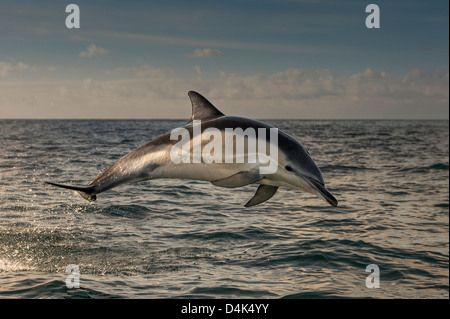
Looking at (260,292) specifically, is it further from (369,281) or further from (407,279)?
(407,279)

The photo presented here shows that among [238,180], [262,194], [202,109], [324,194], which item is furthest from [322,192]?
[202,109]

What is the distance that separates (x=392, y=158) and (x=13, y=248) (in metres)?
26.9

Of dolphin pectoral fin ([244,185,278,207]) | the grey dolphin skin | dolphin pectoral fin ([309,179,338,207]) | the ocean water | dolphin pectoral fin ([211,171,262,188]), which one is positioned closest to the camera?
dolphin pectoral fin ([309,179,338,207])

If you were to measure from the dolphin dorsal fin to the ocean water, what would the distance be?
10.4 feet

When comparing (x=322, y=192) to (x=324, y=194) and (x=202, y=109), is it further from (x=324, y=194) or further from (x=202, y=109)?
(x=202, y=109)

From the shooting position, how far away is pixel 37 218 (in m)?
11.9

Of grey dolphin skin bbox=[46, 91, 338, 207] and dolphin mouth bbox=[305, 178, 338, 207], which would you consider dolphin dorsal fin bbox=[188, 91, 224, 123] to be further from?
dolphin mouth bbox=[305, 178, 338, 207]

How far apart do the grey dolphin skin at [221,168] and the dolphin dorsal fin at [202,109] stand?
105mm

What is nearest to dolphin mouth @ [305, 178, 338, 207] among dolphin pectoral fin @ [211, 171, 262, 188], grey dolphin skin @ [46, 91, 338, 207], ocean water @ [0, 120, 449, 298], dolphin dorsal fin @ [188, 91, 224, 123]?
grey dolphin skin @ [46, 91, 338, 207]

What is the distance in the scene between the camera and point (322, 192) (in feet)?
15.8

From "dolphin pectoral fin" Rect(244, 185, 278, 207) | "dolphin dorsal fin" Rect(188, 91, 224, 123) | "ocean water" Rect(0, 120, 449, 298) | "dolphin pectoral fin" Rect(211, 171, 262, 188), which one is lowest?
"ocean water" Rect(0, 120, 449, 298)

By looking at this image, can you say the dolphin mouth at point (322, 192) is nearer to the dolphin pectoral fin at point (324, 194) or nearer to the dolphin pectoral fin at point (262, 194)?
the dolphin pectoral fin at point (324, 194)

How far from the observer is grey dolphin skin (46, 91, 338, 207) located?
5.00 metres

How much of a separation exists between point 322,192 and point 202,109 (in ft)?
5.86
